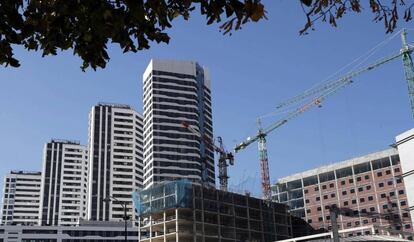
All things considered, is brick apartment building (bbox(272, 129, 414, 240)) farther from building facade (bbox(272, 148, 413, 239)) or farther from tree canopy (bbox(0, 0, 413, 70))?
tree canopy (bbox(0, 0, 413, 70))

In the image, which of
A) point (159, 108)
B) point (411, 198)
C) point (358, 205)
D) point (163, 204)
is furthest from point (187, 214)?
point (159, 108)

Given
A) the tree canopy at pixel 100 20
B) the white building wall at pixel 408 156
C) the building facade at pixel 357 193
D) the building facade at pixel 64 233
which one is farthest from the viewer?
the building facade at pixel 64 233

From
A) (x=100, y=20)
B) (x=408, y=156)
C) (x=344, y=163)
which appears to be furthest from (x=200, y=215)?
(x=100, y=20)

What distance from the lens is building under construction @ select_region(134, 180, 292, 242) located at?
10594 centimetres

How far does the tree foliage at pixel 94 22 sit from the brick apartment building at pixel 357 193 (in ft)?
448

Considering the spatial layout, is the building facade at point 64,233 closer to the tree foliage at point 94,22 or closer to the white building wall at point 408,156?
the white building wall at point 408,156

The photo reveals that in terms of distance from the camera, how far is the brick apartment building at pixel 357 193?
146000mm

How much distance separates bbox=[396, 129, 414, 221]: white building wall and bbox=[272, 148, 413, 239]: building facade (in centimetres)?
4954

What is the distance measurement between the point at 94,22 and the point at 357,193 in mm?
157783

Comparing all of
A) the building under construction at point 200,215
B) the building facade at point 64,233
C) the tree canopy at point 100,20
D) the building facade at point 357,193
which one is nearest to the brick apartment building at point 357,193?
the building facade at point 357,193

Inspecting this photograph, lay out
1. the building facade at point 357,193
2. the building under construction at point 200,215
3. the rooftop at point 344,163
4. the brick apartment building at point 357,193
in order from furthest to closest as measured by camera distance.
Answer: the rooftop at point 344,163, the building facade at point 357,193, the brick apartment building at point 357,193, the building under construction at point 200,215

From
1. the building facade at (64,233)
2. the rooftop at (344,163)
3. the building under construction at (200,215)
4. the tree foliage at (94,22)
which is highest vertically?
the rooftop at (344,163)

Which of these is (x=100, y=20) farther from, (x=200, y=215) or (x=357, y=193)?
(x=357, y=193)

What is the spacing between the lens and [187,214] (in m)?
107
